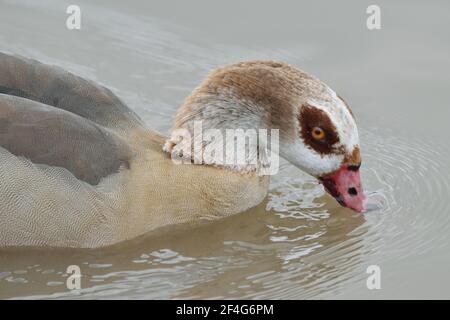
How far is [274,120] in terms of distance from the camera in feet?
26.6

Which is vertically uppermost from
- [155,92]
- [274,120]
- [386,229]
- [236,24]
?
[236,24]

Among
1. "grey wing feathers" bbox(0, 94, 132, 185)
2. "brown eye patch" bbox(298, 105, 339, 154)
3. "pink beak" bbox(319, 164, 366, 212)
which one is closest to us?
"grey wing feathers" bbox(0, 94, 132, 185)

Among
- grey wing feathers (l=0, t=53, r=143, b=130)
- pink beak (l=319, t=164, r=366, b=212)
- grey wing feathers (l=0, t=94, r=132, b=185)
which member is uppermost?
grey wing feathers (l=0, t=53, r=143, b=130)

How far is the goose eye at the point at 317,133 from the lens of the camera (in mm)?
7934

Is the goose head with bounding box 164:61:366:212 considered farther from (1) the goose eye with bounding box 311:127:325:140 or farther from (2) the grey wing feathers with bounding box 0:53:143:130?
(2) the grey wing feathers with bounding box 0:53:143:130

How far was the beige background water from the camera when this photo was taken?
7.67m

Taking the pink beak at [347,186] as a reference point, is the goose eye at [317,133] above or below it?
above

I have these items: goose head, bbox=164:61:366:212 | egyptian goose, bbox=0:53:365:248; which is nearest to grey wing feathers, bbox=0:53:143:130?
egyptian goose, bbox=0:53:365:248

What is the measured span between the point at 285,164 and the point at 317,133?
4.68 ft

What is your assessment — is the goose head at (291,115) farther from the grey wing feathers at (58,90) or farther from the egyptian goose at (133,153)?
the grey wing feathers at (58,90)

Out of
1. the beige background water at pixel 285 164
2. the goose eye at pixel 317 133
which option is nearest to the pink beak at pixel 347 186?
the beige background water at pixel 285 164

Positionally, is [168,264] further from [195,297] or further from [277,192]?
[277,192]
